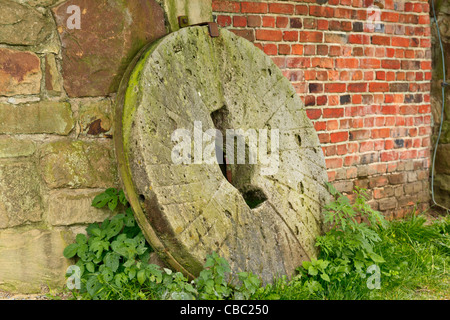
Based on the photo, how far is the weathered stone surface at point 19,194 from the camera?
2.35 metres

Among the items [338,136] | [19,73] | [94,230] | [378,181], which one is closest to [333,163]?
[338,136]

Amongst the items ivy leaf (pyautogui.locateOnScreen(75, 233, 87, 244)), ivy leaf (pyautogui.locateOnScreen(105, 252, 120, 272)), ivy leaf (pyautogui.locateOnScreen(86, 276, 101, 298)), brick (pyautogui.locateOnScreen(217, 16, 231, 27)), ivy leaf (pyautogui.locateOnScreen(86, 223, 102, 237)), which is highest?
brick (pyautogui.locateOnScreen(217, 16, 231, 27))

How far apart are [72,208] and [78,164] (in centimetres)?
22

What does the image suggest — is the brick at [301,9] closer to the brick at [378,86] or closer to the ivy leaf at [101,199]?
the brick at [378,86]

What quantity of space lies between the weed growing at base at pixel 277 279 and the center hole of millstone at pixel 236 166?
440 millimetres

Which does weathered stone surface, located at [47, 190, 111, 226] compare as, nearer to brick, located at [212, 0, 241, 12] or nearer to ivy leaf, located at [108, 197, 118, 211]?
ivy leaf, located at [108, 197, 118, 211]

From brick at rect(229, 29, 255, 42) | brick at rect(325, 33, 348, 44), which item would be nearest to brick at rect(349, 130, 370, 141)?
brick at rect(325, 33, 348, 44)

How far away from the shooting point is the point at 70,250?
2404 mm

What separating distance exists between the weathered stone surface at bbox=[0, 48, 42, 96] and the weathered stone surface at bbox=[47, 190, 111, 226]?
1.68ft

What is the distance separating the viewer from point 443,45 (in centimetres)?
400

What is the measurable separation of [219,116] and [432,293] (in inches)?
59.8

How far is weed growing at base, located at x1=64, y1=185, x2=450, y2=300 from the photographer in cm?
224

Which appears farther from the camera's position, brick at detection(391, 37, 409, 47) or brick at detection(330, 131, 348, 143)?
brick at detection(391, 37, 409, 47)

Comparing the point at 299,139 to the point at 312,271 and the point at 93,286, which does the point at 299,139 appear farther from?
the point at 93,286
